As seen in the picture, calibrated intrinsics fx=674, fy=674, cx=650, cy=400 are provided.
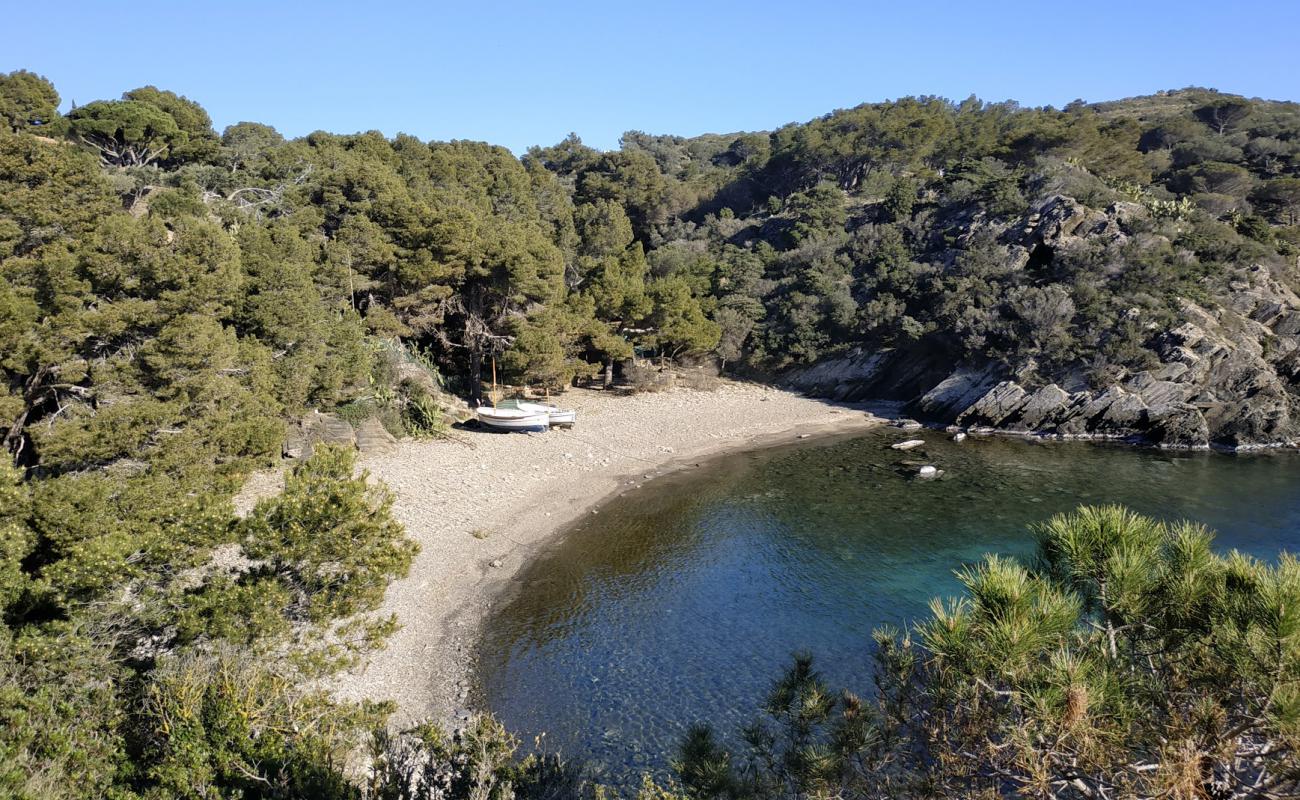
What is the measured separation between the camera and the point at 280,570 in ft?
35.0

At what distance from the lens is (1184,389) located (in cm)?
3241

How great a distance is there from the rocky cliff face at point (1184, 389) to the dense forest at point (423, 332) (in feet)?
0.61

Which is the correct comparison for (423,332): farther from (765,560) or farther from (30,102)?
(30,102)

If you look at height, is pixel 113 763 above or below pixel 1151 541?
below

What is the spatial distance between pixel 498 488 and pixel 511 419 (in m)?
5.94

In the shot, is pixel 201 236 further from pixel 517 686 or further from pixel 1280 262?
pixel 1280 262

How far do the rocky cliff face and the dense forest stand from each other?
0.19 metres

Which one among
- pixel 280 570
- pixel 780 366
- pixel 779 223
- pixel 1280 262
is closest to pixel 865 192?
pixel 779 223

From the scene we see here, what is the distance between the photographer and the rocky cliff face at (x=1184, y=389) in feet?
105

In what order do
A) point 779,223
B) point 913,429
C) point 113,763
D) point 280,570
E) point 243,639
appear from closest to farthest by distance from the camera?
1. point 113,763
2. point 243,639
3. point 280,570
4. point 913,429
5. point 779,223

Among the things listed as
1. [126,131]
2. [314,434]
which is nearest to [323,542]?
[314,434]

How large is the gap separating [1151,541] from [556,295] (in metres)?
30.3

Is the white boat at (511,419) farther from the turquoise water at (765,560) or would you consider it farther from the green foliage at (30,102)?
the green foliage at (30,102)

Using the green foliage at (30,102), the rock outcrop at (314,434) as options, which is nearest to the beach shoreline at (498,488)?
the rock outcrop at (314,434)
